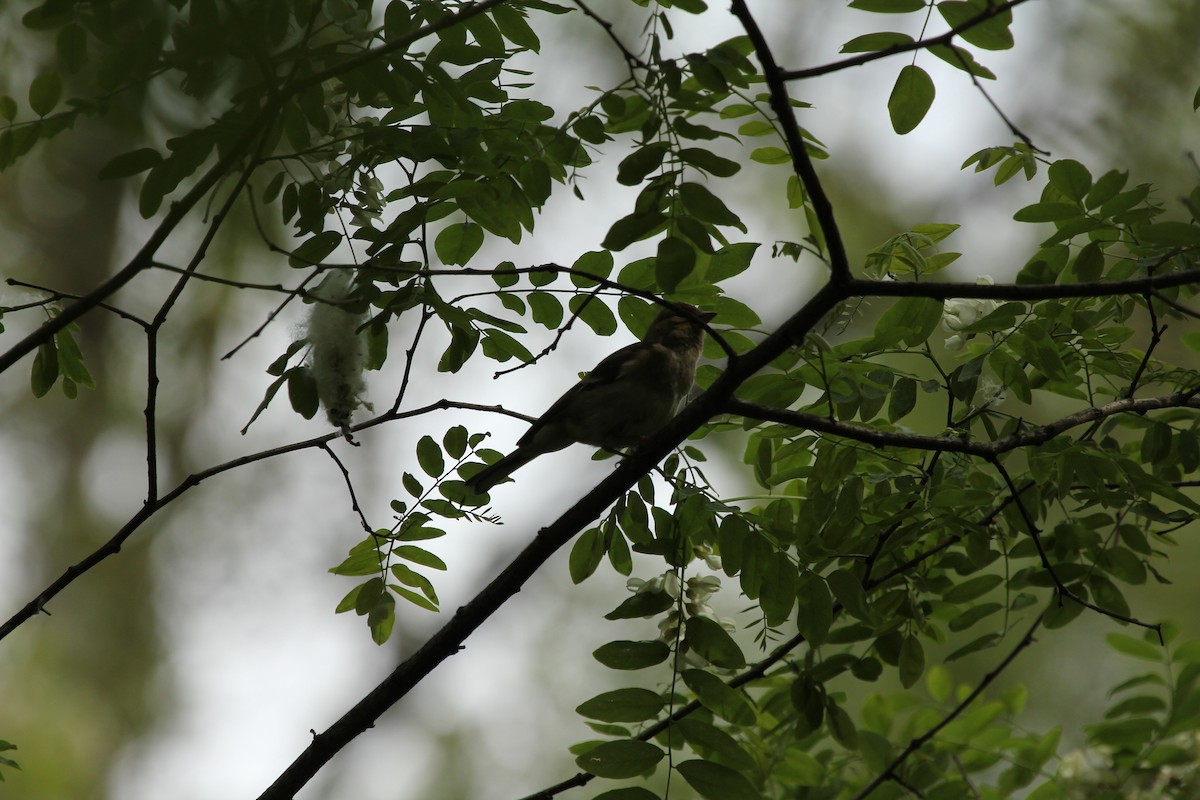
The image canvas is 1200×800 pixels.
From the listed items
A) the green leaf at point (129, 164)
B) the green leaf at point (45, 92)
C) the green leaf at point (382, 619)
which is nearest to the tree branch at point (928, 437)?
the green leaf at point (382, 619)

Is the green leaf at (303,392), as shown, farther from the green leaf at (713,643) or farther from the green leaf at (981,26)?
the green leaf at (981,26)

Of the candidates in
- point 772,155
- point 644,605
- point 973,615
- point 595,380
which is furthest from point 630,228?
point 595,380

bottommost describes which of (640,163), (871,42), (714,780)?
(714,780)

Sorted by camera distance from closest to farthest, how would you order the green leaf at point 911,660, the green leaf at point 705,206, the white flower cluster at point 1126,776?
the green leaf at point 705,206, the green leaf at point 911,660, the white flower cluster at point 1126,776

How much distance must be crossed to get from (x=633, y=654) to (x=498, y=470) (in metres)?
1.39

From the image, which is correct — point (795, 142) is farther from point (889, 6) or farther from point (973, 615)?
point (973, 615)

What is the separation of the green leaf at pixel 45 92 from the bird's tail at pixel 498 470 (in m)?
1.93

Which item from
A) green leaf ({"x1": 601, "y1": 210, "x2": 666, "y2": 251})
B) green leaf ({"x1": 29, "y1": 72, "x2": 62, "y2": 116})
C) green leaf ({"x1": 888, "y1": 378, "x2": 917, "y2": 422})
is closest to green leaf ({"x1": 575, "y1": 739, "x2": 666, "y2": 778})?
green leaf ({"x1": 888, "y1": 378, "x2": 917, "y2": 422})

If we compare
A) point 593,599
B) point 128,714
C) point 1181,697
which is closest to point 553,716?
point 593,599

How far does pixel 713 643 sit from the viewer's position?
354cm

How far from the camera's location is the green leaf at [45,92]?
9.86ft

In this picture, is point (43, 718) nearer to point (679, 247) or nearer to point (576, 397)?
point (576, 397)

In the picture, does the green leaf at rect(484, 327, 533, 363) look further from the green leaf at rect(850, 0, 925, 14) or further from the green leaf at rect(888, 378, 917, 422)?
the green leaf at rect(850, 0, 925, 14)

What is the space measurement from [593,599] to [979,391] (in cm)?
928
